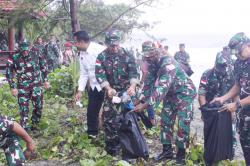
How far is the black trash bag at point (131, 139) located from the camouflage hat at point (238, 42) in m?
1.42

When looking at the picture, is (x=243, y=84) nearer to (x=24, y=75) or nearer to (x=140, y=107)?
(x=140, y=107)

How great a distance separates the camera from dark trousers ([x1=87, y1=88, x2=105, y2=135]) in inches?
236

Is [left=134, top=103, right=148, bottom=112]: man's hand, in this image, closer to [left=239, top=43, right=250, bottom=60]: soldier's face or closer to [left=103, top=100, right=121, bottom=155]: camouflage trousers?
[left=103, top=100, right=121, bottom=155]: camouflage trousers

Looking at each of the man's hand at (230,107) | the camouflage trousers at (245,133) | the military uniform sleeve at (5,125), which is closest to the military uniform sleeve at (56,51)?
the man's hand at (230,107)

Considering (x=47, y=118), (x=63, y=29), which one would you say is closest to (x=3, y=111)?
(x=47, y=118)

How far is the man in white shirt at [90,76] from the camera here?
5930mm

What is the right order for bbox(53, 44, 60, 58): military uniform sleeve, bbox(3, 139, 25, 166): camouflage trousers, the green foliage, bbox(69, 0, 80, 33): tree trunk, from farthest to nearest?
bbox(53, 44, 60, 58): military uniform sleeve < the green foliage < bbox(69, 0, 80, 33): tree trunk < bbox(3, 139, 25, 166): camouflage trousers

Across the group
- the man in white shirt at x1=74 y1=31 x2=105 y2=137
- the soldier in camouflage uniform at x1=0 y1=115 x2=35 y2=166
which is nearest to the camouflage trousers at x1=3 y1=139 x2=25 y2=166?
the soldier in camouflage uniform at x1=0 y1=115 x2=35 y2=166

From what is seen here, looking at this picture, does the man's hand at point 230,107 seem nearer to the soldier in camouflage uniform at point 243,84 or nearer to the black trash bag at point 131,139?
the soldier in camouflage uniform at point 243,84

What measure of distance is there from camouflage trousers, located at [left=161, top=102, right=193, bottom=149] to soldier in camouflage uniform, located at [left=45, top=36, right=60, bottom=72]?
31.5ft

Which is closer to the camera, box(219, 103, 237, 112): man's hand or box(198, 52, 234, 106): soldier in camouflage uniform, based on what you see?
box(219, 103, 237, 112): man's hand

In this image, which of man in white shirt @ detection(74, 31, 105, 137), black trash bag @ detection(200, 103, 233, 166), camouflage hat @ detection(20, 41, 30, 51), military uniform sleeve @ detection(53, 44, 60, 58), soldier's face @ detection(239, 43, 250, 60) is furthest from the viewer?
military uniform sleeve @ detection(53, 44, 60, 58)

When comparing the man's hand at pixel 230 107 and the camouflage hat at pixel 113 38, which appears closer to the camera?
the man's hand at pixel 230 107

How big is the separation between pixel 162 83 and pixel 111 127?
1.03m
